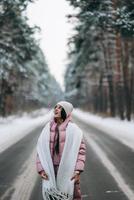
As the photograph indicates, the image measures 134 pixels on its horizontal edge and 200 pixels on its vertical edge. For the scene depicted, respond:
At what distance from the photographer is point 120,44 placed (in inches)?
1598

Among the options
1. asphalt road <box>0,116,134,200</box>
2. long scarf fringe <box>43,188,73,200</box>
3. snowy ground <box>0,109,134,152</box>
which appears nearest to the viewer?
long scarf fringe <box>43,188,73,200</box>

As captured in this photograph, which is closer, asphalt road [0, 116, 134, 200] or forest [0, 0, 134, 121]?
asphalt road [0, 116, 134, 200]

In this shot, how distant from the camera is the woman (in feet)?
21.2

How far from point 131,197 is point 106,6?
1763 centimetres

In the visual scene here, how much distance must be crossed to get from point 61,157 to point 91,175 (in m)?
6.92

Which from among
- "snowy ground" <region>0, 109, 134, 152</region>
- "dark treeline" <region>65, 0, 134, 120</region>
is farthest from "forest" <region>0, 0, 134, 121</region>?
"snowy ground" <region>0, 109, 134, 152</region>

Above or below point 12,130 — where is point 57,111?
above

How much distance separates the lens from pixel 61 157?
21.3 feet

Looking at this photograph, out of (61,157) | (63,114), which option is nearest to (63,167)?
(61,157)

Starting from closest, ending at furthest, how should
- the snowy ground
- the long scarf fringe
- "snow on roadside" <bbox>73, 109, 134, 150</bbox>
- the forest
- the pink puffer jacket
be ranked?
1. the long scarf fringe
2. the pink puffer jacket
3. "snow on roadside" <bbox>73, 109, 134, 150</bbox>
4. the snowy ground
5. the forest

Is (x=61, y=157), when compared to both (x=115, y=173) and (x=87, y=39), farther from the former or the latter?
(x=87, y=39)

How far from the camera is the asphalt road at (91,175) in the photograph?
35.0 ft

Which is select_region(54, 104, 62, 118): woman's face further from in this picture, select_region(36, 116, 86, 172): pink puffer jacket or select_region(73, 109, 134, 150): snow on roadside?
select_region(73, 109, 134, 150): snow on roadside

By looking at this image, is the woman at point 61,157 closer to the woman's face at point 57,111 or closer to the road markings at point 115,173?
the woman's face at point 57,111
